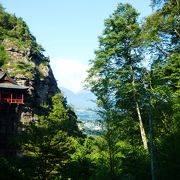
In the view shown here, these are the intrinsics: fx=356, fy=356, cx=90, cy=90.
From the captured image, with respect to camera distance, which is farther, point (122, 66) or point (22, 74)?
point (22, 74)

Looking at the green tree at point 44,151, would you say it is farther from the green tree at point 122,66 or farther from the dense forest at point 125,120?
the green tree at point 122,66

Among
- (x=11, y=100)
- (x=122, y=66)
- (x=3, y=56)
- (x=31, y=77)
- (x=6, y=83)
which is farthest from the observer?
(x=3, y=56)

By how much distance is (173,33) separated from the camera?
3509 centimetres

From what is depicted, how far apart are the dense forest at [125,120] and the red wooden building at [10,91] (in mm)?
18022

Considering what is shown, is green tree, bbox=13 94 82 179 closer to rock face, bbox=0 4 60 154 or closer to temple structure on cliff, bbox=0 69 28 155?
temple structure on cliff, bbox=0 69 28 155

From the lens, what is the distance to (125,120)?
28.9 m

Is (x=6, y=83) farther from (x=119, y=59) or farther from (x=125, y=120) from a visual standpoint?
(x=125, y=120)

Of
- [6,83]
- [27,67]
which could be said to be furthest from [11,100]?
[27,67]

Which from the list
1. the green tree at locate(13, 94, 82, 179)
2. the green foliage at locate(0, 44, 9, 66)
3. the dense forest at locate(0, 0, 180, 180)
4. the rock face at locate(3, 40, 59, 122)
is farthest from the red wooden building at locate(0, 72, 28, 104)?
the green tree at locate(13, 94, 82, 179)

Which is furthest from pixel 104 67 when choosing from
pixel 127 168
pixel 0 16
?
pixel 0 16

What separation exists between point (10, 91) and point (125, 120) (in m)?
28.4

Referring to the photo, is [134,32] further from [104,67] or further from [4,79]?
[4,79]

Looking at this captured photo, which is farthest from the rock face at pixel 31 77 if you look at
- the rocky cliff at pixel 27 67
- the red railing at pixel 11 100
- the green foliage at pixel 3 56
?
the red railing at pixel 11 100

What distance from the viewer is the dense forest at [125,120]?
22.7m
